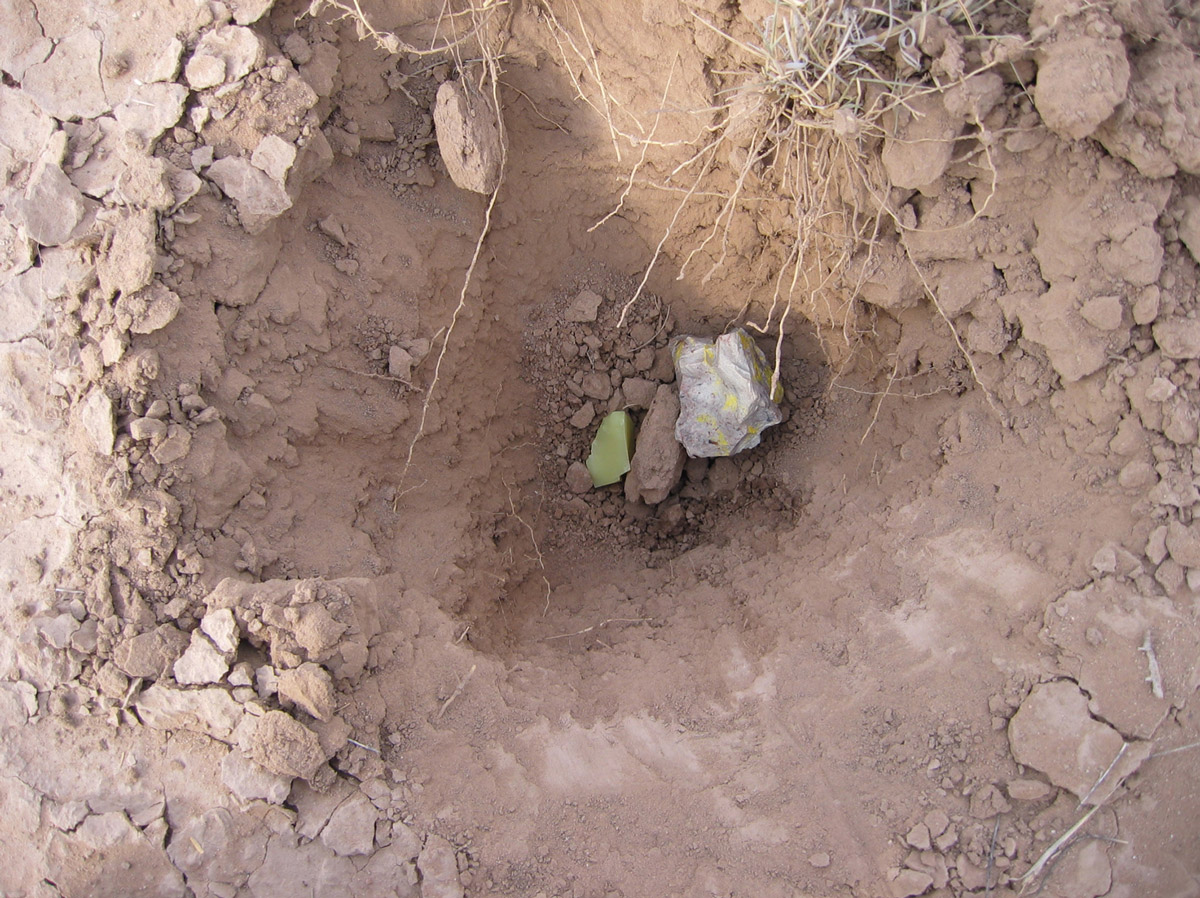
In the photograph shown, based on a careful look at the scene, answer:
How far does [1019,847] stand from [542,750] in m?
1.08

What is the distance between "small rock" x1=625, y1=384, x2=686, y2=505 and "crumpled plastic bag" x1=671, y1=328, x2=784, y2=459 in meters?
0.04

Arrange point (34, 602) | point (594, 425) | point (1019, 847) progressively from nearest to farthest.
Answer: point (1019, 847) → point (34, 602) → point (594, 425)

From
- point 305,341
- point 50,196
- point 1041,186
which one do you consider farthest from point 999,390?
point 50,196

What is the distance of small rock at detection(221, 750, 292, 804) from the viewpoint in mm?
1627

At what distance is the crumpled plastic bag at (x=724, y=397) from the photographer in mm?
2520

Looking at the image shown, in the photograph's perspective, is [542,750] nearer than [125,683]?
No

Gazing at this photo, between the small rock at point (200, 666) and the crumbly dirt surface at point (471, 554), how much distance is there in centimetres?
1

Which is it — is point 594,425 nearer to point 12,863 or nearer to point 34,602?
point 34,602

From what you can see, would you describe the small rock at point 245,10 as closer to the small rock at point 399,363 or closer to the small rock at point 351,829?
the small rock at point 399,363

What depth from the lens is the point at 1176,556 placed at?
1646mm

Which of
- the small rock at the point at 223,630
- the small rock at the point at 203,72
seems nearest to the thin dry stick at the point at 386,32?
the small rock at the point at 203,72

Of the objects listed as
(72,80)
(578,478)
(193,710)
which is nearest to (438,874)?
(193,710)

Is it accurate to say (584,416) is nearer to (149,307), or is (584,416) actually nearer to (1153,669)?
(149,307)

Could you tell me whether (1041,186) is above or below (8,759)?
above
